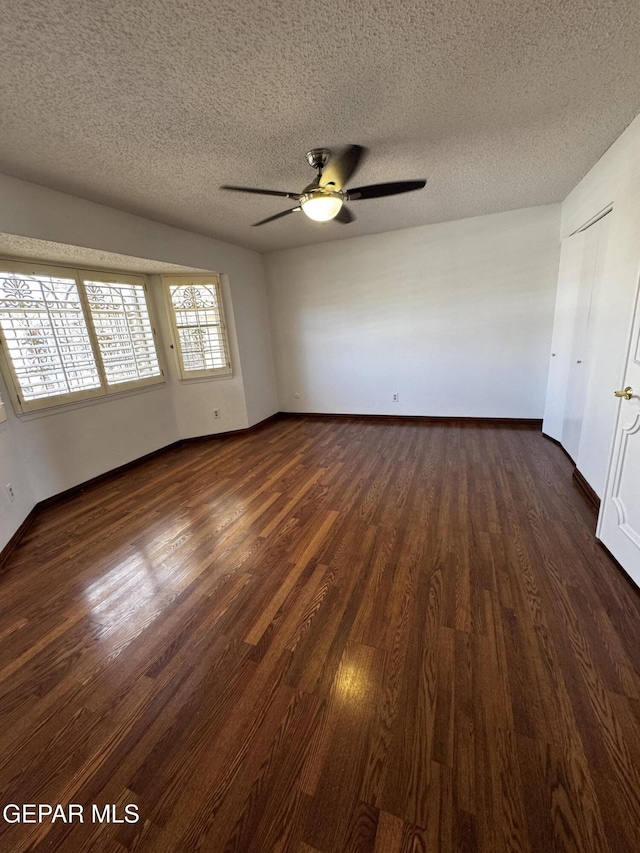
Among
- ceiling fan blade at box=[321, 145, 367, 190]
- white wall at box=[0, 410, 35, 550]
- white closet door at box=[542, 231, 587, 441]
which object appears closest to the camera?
ceiling fan blade at box=[321, 145, 367, 190]

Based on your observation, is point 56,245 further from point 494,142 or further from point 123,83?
point 494,142

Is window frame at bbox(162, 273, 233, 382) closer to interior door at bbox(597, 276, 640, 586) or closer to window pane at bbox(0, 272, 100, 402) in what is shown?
window pane at bbox(0, 272, 100, 402)

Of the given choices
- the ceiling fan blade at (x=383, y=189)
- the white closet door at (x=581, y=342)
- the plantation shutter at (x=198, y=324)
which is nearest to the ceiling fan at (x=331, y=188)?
the ceiling fan blade at (x=383, y=189)

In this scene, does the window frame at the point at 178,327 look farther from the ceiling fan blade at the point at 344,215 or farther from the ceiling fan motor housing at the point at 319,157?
the ceiling fan motor housing at the point at 319,157

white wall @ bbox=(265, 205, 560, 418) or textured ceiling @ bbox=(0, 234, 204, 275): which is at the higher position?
textured ceiling @ bbox=(0, 234, 204, 275)

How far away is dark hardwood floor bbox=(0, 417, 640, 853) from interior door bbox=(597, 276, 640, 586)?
13 centimetres

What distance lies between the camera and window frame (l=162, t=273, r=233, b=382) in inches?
156

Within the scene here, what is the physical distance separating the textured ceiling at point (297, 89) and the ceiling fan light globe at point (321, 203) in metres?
0.35

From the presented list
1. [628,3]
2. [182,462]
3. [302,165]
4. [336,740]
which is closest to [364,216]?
[302,165]

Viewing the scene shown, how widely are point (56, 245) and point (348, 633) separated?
3423mm

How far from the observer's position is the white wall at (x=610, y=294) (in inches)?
77.5

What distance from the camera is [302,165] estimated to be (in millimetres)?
2371

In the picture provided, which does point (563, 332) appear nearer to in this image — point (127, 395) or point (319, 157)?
point (319, 157)

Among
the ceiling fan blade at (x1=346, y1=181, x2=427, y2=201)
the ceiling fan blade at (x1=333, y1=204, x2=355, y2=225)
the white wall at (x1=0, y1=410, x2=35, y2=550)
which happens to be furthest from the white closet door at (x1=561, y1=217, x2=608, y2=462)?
the white wall at (x1=0, y1=410, x2=35, y2=550)
